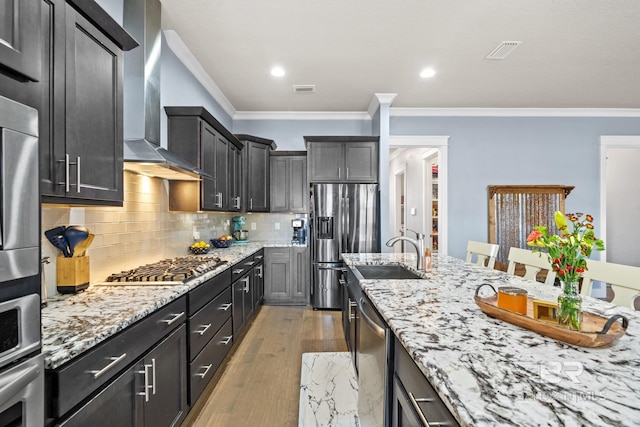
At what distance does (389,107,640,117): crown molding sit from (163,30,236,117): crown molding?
2404 millimetres

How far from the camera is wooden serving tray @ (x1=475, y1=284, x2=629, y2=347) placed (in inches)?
36.2

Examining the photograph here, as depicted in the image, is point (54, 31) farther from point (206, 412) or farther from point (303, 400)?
point (303, 400)

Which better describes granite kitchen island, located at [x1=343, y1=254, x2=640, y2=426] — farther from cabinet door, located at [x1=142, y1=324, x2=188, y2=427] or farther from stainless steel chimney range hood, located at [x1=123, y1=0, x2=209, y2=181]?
stainless steel chimney range hood, located at [x1=123, y1=0, x2=209, y2=181]

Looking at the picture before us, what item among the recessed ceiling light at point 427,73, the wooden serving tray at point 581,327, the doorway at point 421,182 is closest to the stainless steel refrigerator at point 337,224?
the doorway at point 421,182

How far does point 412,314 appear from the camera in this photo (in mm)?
1232

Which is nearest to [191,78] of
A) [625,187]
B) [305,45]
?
[305,45]

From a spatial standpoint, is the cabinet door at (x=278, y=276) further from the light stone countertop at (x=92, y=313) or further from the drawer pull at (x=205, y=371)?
the light stone countertop at (x=92, y=313)

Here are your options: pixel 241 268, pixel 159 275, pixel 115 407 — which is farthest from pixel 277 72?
pixel 115 407

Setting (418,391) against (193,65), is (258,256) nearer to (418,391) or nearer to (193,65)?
(193,65)

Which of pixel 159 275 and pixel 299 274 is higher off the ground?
pixel 159 275

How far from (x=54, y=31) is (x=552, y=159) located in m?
5.66

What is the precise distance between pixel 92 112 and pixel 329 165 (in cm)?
313

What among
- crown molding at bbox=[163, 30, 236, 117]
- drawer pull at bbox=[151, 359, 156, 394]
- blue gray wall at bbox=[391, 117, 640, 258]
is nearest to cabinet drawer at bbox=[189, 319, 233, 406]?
drawer pull at bbox=[151, 359, 156, 394]

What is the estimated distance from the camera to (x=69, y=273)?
5.32 feet
